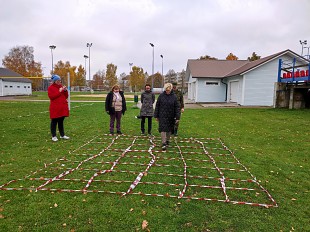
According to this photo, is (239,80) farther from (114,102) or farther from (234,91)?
(114,102)

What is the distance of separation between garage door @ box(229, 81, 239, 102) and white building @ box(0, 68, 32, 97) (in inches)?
1205

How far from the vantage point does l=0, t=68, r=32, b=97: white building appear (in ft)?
117

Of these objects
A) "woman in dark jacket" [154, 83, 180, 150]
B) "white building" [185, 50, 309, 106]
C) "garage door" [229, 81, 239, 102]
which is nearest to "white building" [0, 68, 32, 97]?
"white building" [185, 50, 309, 106]

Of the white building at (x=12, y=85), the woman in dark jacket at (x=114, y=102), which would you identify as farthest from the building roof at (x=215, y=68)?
the white building at (x=12, y=85)

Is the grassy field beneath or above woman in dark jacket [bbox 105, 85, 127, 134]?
beneath

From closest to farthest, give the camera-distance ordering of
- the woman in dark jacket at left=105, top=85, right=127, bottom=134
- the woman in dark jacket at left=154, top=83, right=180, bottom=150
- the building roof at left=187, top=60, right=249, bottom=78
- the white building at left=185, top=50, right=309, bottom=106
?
the woman in dark jacket at left=154, top=83, right=180, bottom=150 → the woman in dark jacket at left=105, top=85, right=127, bottom=134 → the white building at left=185, top=50, right=309, bottom=106 → the building roof at left=187, top=60, right=249, bottom=78

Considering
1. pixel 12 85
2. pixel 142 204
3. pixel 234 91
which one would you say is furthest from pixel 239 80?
pixel 12 85

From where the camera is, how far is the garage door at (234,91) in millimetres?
20250

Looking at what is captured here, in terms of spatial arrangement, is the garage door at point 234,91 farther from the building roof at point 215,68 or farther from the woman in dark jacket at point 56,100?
the woman in dark jacket at point 56,100

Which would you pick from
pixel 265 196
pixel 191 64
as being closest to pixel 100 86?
pixel 191 64

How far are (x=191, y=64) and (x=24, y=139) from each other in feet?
66.2

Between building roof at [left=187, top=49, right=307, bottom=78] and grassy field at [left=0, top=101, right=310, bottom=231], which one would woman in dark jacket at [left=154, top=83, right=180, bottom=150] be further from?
building roof at [left=187, top=49, right=307, bottom=78]

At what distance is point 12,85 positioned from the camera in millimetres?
37781

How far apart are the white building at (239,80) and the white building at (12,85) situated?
2790 centimetres
